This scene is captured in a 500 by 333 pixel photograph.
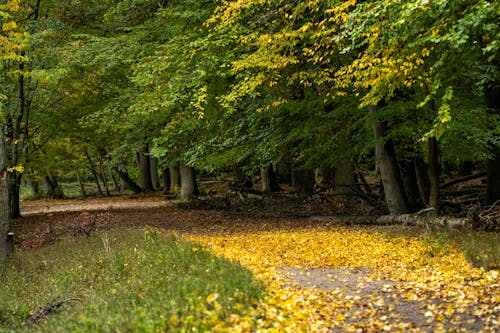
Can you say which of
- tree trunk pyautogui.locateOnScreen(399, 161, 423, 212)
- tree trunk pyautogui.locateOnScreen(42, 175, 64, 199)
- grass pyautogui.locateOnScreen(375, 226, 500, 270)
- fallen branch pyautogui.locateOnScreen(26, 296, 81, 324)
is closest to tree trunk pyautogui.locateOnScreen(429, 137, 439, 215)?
grass pyautogui.locateOnScreen(375, 226, 500, 270)

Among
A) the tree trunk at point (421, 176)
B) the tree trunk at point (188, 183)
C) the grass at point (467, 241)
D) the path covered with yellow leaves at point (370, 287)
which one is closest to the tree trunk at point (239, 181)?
the tree trunk at point (188, 183)

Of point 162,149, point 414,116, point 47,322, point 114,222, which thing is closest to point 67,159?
point 162,149

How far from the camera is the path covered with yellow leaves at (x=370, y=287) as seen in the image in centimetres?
567

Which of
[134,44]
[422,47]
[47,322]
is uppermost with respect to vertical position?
[134,44]

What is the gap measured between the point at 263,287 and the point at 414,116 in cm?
833

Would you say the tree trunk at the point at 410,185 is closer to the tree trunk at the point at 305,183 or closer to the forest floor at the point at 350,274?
the forest floor at the point at 350,274

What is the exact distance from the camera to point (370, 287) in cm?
730

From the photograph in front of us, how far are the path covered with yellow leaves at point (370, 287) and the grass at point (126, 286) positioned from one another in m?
0.46

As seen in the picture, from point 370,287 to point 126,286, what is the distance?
360 cm

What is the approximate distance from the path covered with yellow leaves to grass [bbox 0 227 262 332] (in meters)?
0.46

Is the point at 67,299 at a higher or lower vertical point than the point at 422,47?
lower

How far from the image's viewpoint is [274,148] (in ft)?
55.1

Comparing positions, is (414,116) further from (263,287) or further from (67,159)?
(67,159)

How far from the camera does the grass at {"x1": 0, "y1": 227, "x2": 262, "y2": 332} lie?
540cm
